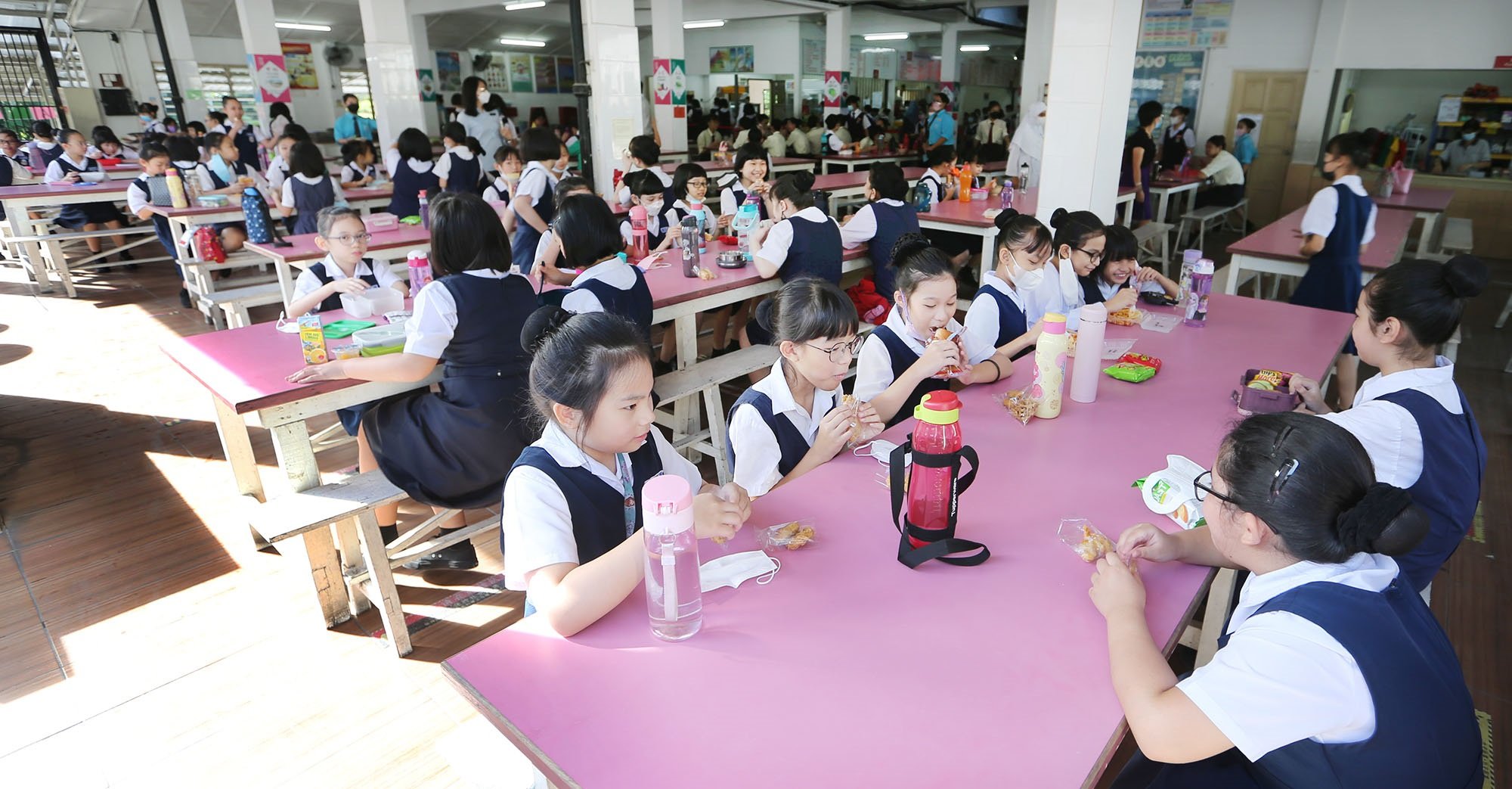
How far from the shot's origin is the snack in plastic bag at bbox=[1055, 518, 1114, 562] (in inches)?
59.7

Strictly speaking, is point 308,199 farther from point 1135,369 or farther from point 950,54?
point 950,54

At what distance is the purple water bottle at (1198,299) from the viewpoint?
3135 mm

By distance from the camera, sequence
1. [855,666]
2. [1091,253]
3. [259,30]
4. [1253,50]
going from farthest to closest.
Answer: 1. [259,30]
2. [1253,50]
3. [1091,253]
4. [855,666]

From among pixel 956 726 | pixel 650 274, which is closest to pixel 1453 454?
pixel 956 726

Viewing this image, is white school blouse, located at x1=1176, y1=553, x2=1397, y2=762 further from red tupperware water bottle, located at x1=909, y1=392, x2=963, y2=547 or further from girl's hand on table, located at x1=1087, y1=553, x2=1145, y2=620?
red tupperware water bottle, located at x1=909, y1=392, x2=963, y2=547

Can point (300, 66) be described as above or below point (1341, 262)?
above

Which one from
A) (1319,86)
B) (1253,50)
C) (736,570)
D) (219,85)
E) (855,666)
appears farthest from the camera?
(219,85)

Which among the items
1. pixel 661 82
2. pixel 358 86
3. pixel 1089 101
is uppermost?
pixel 358 86

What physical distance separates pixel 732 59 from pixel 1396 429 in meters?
17.4

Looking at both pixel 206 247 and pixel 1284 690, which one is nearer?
pixel 1284 690

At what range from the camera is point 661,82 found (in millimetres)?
10406

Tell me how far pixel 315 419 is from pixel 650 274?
1.93 metres

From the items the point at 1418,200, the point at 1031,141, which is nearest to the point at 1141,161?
the point at 1031,141

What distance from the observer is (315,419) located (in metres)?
4.24
